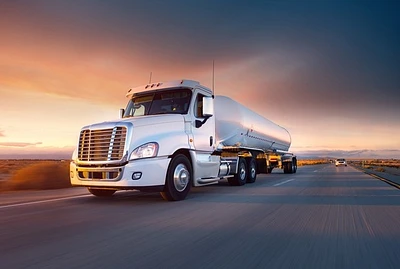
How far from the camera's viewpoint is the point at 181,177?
864 cm

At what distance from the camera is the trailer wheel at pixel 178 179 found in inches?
326

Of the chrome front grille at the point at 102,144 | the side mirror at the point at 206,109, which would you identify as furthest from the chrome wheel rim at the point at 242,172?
the chrome front grille at the point at 102,144

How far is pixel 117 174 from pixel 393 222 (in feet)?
18.3

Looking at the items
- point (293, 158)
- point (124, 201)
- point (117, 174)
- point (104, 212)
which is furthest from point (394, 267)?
point (293, 158)

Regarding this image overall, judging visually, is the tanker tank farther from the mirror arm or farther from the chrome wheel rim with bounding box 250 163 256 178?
the mirror arm

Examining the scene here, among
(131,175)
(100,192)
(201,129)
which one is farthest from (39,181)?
(131,175)

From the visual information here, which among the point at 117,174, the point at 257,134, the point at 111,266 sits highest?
the point at 257,134

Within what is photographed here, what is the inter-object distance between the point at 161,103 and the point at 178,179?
2.46 metres

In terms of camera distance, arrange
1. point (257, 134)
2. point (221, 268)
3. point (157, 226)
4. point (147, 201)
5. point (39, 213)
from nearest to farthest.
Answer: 1. point (221, 268)
2. point (157, 226)
3. point (39, 213)
4. point (147, 201)
5. point (257, 134)

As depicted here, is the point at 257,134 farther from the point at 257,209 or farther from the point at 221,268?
the point at 221,268

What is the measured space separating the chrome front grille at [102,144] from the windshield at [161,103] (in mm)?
1809

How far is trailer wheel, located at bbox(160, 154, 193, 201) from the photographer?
8.28 meters

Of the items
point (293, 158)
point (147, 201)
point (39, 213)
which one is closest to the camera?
point (39, 213)

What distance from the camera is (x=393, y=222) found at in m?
6.02
